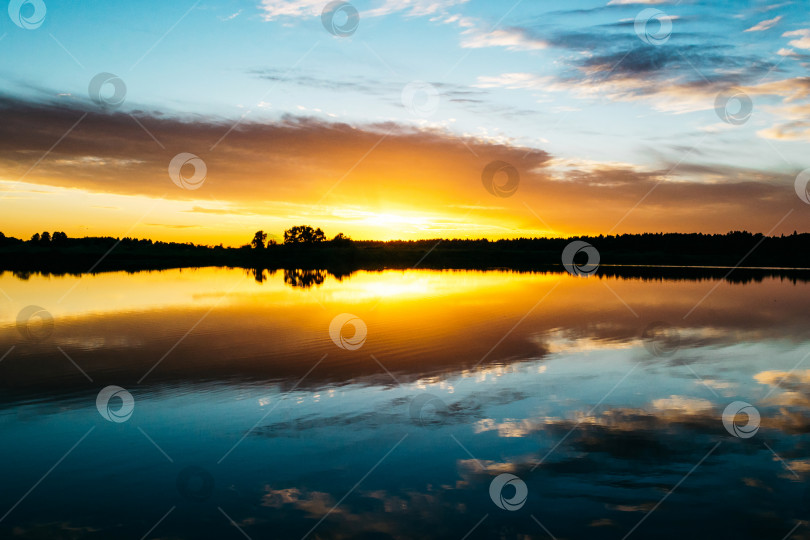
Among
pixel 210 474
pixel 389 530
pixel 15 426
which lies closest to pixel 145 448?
pixel 210 474

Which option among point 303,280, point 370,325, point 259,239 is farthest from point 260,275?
point 259,239

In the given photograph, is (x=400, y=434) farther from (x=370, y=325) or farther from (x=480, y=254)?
(x=480, y=254)

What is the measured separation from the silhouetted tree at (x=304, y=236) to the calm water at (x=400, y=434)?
149578mm

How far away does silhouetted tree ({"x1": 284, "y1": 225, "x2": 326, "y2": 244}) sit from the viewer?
167875 mm

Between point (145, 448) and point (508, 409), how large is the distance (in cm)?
634

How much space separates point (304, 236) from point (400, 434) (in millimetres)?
162719

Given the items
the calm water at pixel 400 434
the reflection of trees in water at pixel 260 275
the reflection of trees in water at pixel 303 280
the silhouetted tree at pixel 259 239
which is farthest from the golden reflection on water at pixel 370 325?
the silhouetted tree at pixel 259 239

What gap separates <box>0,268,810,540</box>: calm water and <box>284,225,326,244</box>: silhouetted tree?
149578 millimetres

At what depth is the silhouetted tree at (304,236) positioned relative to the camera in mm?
167875

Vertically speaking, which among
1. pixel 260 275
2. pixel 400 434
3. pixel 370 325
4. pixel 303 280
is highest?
pixel 260 275

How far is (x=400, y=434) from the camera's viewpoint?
9281 mm

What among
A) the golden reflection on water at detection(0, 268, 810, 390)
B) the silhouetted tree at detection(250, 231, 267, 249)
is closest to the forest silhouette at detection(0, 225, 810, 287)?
the silhouetted tree at detection(250, 231, 267, 249)

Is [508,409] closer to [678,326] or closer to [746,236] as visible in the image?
[678,326]

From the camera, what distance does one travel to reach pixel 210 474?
7.67 meters
